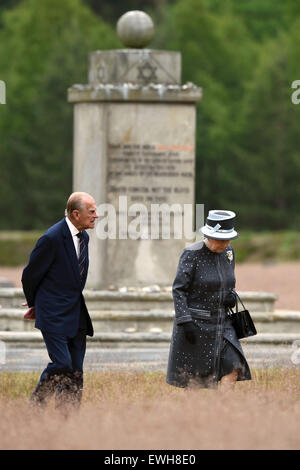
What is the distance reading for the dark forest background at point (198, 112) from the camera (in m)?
44.1

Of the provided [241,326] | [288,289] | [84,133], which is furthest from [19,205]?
[241,326]

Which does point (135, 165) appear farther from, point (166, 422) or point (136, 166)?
point (166, 422)

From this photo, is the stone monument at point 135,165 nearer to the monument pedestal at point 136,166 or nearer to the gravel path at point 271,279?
the monument pedestal at point 136,166

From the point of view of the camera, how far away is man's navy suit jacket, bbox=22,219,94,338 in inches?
379

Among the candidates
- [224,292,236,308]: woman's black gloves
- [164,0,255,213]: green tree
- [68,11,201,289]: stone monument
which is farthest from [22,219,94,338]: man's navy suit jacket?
[164,0,255,213]: green tree

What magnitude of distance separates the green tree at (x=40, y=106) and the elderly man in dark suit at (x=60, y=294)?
34.1 meters

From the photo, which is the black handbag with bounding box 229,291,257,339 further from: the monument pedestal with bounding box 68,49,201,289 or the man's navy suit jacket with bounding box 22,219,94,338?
the monument pedestal with bounding box 68,49,201,289

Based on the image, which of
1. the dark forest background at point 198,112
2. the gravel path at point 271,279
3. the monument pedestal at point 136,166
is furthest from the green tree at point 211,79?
the monument pedestal at point 136,166

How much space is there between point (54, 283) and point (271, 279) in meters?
18.8

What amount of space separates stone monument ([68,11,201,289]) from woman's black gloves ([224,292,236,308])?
627 centimetres

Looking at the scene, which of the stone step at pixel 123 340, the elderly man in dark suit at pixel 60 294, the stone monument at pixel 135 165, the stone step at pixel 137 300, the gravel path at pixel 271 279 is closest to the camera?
the elderly man in dark suit at pixel 60 294

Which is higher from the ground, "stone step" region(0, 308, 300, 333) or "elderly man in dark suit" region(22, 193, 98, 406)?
"elderly man in dark suit" region(22, 193, 98, 406)

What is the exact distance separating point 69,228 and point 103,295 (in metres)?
6.14

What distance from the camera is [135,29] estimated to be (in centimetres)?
1658
